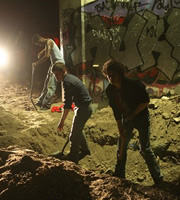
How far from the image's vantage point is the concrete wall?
5730mm

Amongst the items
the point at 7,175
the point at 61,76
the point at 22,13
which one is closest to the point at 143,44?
the point at 61,76

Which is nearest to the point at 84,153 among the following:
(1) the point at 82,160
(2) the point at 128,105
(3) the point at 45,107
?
(1) the point at 82,160

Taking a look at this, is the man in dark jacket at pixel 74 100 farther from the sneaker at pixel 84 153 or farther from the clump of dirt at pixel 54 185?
the clump of dirt at pixel 54 185

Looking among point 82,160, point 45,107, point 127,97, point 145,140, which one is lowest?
point 82,160

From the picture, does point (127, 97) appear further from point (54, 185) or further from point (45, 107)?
point (45, 107)

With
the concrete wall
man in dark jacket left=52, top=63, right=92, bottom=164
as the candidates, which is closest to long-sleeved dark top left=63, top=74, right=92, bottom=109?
man in dark jacket left=52, top=63, right=92, bottom=164

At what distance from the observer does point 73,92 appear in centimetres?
412

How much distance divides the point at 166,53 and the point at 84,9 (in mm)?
2701

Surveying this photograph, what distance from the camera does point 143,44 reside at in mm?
6027

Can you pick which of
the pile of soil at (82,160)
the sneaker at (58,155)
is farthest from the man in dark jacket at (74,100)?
the pile of soil at (82,160)

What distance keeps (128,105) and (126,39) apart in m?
3.35

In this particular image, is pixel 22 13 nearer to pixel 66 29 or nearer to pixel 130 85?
pixel 66 29

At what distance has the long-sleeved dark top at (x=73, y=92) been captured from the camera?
13.3 ft

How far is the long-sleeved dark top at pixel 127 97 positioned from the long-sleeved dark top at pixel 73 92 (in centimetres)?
89
